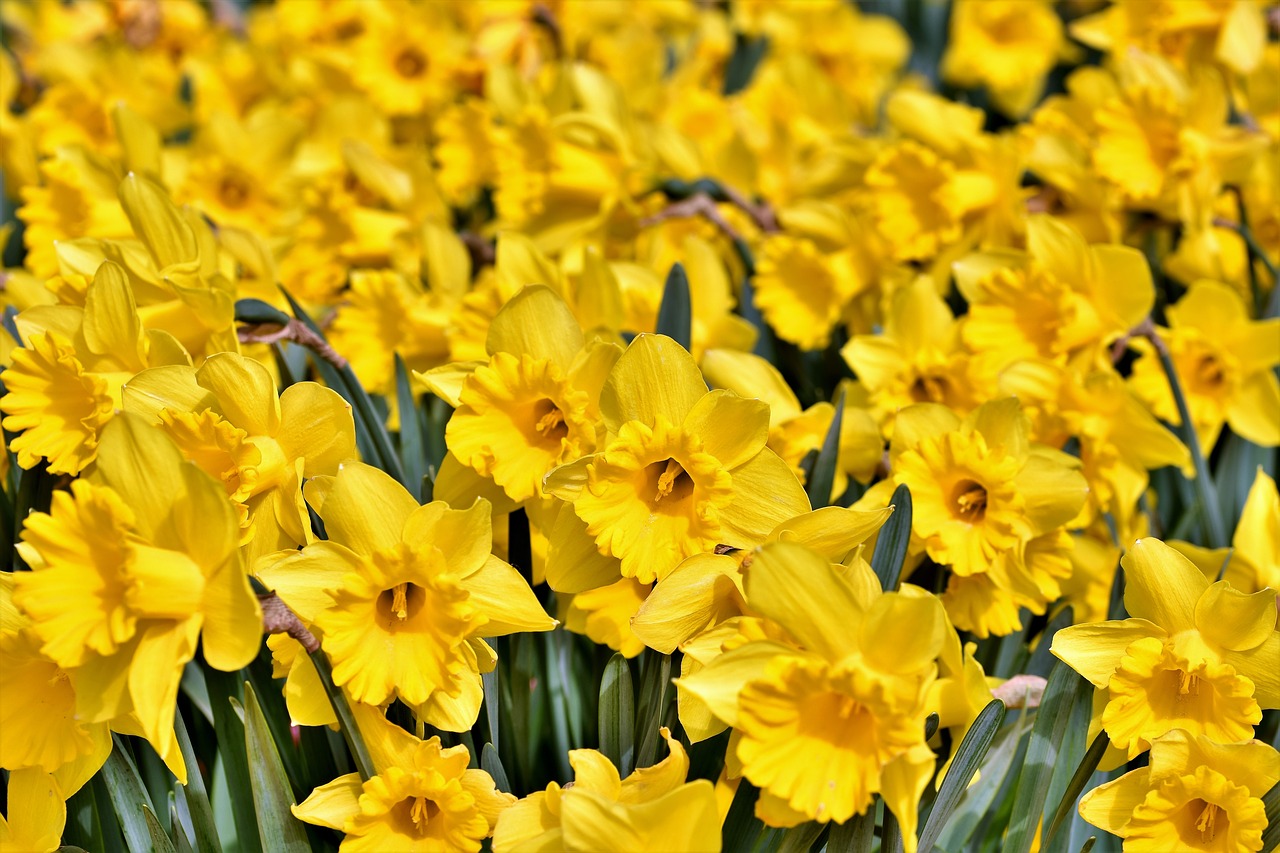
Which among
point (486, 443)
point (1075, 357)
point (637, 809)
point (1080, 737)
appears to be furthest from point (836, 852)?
point (1075, 357)

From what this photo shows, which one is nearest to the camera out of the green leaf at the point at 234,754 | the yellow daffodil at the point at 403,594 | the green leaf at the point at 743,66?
the yellow daffodil at the point at 403,594

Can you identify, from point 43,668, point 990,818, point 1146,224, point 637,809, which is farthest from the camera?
point 1146,224

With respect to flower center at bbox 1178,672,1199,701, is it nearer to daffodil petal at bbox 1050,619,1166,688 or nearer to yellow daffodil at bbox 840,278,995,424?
daffodil petal at bbox 1050,619,1166,688

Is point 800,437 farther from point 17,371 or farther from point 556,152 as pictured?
point 17,371

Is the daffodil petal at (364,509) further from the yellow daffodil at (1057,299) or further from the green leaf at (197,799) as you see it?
the yellow daffodil at (1057,299)

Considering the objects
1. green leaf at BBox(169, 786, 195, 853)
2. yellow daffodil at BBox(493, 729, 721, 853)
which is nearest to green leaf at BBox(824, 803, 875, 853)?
yellow daffodil at BBox(493, 729, 721, 853)

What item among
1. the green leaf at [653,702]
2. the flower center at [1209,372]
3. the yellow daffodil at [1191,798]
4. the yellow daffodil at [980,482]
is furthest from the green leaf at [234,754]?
the flower center at [1209,372]

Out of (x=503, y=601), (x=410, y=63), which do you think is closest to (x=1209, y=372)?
(x=503, y=601)
